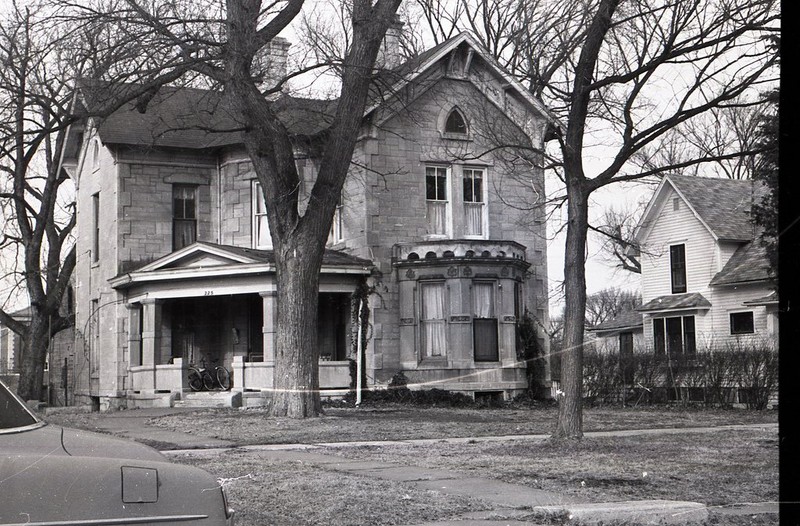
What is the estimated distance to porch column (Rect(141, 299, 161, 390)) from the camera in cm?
2756

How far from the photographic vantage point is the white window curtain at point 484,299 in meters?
26.8

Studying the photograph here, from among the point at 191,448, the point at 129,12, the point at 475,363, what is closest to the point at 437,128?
the point at 475,363

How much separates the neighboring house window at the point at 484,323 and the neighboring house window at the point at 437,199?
2.01m

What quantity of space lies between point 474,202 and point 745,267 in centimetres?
1264

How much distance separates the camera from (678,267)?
38750 mm

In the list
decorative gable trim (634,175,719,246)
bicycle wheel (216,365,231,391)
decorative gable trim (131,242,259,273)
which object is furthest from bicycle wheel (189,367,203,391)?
decorative gable trim (634,175,719,246)

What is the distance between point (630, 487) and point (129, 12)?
42.8 ft

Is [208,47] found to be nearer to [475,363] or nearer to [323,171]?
[323,171]

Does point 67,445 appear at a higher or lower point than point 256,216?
lower

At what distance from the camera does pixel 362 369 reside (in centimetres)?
2673

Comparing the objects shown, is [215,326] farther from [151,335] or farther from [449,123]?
[449,123]

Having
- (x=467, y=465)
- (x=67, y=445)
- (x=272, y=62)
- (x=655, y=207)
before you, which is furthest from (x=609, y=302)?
(x=67, y=445)

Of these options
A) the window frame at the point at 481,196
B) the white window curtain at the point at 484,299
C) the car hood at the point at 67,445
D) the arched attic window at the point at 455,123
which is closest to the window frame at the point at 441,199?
the window frame at the point at 481,196

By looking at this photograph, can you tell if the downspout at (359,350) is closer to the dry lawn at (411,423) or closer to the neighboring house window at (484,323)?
the dry lawn at (411,423)
